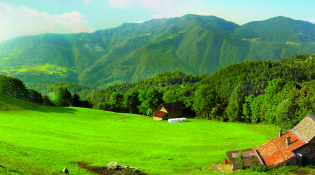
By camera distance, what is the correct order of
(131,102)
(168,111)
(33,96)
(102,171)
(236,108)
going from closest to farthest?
1. (102,171)
2. (236,108)
3. (168,111)
4. (33,96)
5. (131,102)

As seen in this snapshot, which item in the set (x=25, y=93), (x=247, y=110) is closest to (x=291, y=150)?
(x=247, y=110)

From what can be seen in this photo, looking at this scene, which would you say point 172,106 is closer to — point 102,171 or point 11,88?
point 102,171

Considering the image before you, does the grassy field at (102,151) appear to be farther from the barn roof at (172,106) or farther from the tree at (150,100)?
the tree at (150,100)

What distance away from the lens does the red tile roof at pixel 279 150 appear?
27.8m

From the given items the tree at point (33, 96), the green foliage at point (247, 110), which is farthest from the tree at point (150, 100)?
the tree at point (33, 96)

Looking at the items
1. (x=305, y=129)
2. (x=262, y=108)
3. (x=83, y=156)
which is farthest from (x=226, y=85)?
(x=83, y=156)

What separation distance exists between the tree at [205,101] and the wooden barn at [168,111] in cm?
639

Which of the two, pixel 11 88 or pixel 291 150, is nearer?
pixel 291 150

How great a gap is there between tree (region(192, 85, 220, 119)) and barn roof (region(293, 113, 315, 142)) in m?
47.5

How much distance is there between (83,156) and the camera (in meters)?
30.5

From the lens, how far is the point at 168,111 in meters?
81.2

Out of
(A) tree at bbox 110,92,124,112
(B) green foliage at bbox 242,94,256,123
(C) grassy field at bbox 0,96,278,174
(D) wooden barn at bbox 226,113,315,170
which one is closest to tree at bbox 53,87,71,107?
(A) tree at bbox 110,92,124,112

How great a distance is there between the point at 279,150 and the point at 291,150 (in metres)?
1.62

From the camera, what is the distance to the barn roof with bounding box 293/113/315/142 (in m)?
28.9
